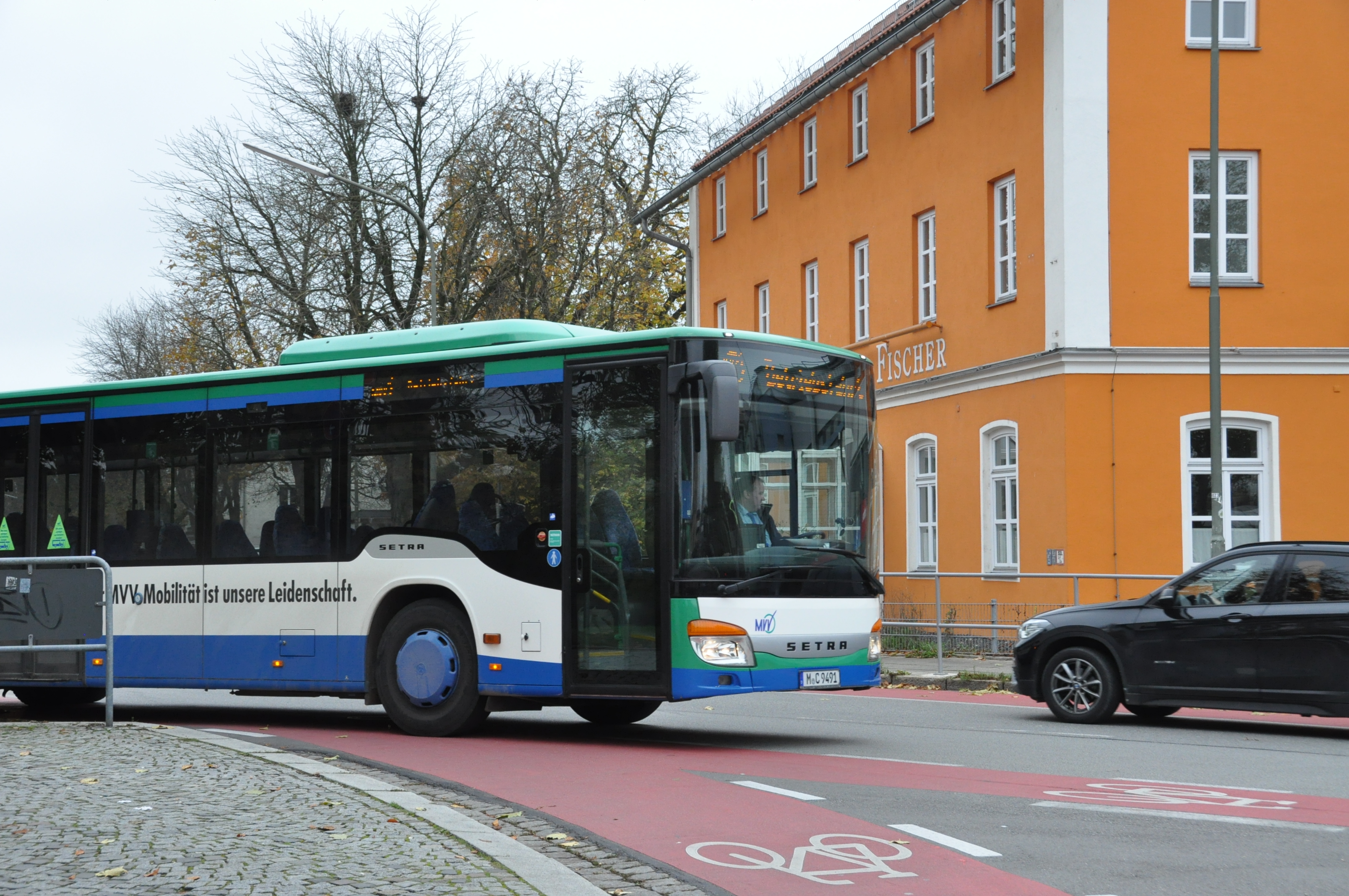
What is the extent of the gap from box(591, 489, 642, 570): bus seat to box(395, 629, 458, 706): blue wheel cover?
5.30 feet

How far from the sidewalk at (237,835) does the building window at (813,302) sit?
22.6 m

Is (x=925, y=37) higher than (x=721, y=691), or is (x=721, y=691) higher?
(x=925, y=37)

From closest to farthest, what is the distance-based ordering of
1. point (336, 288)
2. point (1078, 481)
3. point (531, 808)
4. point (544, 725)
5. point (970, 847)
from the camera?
point (970, 847), point (531, 808), point (544, 725), point (1078, 481), point (336, 288)

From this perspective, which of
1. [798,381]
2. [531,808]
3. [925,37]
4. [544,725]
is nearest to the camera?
[531,808]

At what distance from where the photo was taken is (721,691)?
462 inches

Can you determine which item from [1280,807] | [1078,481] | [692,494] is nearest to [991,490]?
[1078,481]

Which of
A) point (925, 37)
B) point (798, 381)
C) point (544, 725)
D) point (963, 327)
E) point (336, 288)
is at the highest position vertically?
point (925, 37)

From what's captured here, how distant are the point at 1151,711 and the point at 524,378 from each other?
6.54m

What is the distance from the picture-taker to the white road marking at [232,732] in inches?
525

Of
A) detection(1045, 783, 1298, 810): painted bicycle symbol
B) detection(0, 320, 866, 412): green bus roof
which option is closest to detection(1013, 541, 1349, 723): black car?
detection(0, 320, 866, 412): green bus roof

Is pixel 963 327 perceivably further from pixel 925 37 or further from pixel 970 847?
pixel 970 847

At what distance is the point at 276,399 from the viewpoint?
1417 centimetres

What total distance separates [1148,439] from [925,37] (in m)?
8.49

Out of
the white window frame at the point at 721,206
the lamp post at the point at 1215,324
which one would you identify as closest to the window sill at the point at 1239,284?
the lamp post at the point at 1215,324
